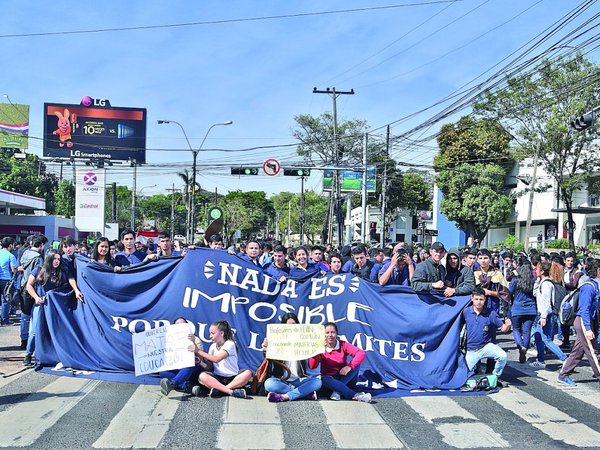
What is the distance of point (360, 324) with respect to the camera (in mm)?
8508

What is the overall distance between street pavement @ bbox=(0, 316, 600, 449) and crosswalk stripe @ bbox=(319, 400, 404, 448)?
0.03ft

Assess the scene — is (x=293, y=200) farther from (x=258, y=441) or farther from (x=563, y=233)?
(x=258, y=441)

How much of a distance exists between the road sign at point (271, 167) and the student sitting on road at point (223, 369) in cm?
2159

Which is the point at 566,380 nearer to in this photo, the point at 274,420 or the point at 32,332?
the point at 274,420

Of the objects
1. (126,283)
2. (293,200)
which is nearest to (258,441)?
(126,283)

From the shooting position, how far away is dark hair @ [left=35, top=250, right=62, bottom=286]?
8690 millimetres

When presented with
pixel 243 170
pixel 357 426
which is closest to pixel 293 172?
pixel 243 170

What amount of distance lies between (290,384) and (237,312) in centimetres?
150

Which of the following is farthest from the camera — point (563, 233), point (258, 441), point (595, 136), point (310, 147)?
point (310, 147)

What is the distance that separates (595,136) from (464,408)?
30452mm

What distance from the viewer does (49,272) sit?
8.71m

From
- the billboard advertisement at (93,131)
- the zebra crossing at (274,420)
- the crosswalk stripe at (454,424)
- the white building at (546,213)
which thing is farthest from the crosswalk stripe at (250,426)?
the billboard advertisement at (93,131)

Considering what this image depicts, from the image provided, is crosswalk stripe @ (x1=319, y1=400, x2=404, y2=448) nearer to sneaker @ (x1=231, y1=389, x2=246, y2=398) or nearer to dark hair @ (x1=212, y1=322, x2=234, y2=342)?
sneaker @ (x1=231, y1=389, x2=246, y2=398)

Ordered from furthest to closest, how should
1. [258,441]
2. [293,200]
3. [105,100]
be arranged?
[293,200]
[105,100]
[258,441]
